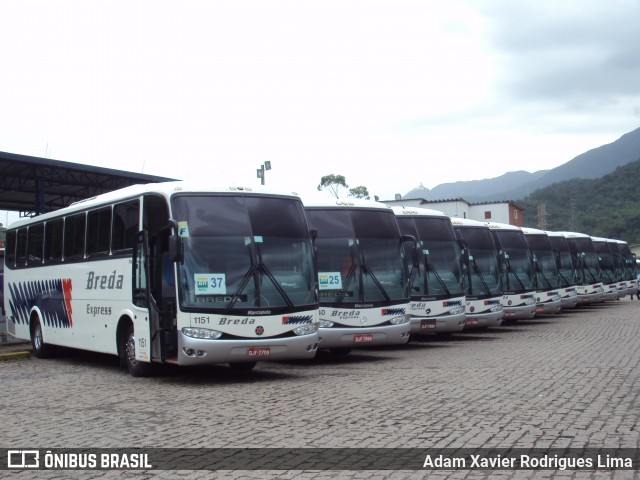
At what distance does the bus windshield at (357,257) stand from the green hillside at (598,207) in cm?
7393

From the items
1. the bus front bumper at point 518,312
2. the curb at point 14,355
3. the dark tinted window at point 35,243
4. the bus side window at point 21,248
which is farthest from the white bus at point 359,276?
the bus front bumper at point 518,312

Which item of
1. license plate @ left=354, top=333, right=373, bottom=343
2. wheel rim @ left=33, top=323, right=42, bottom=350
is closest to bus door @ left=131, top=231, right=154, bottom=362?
license plate @ left=354, top=333, right=373, bottom=343

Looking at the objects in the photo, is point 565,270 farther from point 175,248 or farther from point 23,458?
point 23,458

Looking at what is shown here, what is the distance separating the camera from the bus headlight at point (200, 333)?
39.7 feet

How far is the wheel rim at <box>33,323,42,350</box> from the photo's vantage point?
18578 mm

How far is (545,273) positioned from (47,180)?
18.0m

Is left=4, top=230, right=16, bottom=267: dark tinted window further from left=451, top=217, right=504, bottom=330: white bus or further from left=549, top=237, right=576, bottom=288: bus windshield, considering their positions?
left=549, top=237, right=576, bottom=288: bus windshield

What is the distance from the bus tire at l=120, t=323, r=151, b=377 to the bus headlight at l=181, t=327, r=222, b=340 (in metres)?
1.72

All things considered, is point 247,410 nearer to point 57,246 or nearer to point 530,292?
point 57,246

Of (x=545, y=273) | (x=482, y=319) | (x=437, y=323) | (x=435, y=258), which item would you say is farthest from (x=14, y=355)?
(x=545, y=273)

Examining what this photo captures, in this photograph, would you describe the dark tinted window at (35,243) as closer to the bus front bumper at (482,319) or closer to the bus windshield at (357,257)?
the bus windshield at (357,257)

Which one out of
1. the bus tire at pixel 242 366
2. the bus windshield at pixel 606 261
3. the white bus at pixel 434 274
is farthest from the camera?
the bus windshield at pixel 606 261

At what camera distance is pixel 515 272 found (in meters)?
25.6

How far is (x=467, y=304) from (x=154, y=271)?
10.8 m
